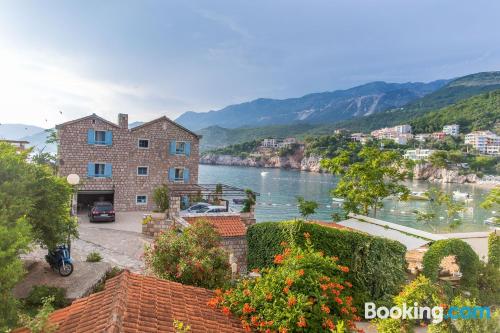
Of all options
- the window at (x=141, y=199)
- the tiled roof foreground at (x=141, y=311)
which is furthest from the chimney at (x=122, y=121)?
the tiled roof foreground at (x=141, y=311)

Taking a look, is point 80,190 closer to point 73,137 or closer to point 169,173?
point 73,137

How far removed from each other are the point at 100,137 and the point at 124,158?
2.46 m

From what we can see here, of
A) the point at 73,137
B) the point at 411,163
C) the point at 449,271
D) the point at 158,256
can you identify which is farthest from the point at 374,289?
the point at 73,137

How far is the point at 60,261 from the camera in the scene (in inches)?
474

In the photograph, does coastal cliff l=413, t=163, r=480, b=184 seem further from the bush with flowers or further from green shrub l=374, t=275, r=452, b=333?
the bush with flowers

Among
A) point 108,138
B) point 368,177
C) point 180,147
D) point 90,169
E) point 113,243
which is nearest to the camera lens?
point 113,243

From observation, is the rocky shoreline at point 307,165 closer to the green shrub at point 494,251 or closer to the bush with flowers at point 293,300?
the green shrub at point 494,251

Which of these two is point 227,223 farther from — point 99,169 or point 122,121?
point 122,121

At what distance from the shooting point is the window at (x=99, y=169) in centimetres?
2783

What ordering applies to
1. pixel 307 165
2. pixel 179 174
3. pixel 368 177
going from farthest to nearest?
pixel 307 165 < pixel 179 174 < pixel 368 177

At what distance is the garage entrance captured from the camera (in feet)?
92.2

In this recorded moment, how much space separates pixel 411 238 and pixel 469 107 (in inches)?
7115

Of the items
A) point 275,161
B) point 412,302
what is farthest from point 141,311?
point 275,161

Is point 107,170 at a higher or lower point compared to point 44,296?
higher
